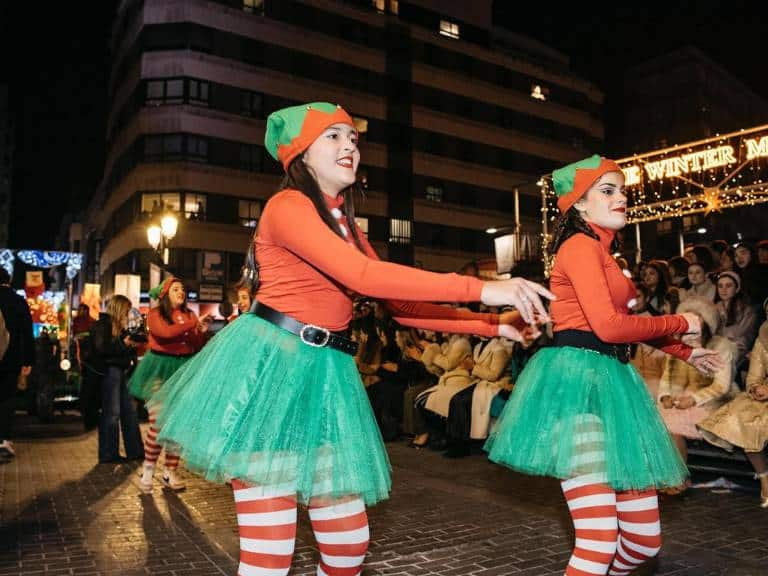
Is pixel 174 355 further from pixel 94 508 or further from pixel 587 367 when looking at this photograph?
pixel 587 367

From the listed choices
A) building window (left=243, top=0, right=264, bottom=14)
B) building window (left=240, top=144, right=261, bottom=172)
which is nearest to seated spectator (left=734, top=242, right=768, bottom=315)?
building window (left=240, top=144, right=261, bottom=172)

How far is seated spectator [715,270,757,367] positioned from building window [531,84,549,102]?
42.5 m

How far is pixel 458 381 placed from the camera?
10195 millimetres

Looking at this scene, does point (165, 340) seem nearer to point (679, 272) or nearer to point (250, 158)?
point (679, 272)

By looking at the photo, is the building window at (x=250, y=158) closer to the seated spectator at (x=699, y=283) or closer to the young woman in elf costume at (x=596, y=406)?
the seated spectator at (x=699, y=283)

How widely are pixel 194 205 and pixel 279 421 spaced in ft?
118

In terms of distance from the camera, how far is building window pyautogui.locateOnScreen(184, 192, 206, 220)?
36438 mm

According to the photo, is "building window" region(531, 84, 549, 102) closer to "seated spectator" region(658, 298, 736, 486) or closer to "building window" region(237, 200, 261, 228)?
"building window" region(237, 200, 261, 228)

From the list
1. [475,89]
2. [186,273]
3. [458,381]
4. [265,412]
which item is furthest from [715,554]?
[475,89]

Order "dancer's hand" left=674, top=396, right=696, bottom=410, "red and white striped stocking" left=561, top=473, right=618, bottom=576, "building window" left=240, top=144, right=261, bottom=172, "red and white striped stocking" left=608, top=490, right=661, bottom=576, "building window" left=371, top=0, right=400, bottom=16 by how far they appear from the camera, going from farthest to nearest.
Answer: "building window" left=371, top=0, right=400, bottom=16 < "building window" left=240, top=144, right=261, bottom=172 < "dancer's hand" left=674, top=396, right=696, bottom=410 < "red and white striped stocking" left=608, top=490, right=661, bottom=576 < "red and white striped stocking" left=561, top=473, right=618, bottom=576

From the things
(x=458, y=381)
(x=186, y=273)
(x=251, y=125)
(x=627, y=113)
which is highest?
(x=627, y=113)

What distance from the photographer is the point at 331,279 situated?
8.70 feet

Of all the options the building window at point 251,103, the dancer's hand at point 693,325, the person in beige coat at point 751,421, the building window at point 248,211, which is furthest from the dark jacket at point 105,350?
the building window at point 251,103

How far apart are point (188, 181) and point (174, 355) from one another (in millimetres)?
29820
